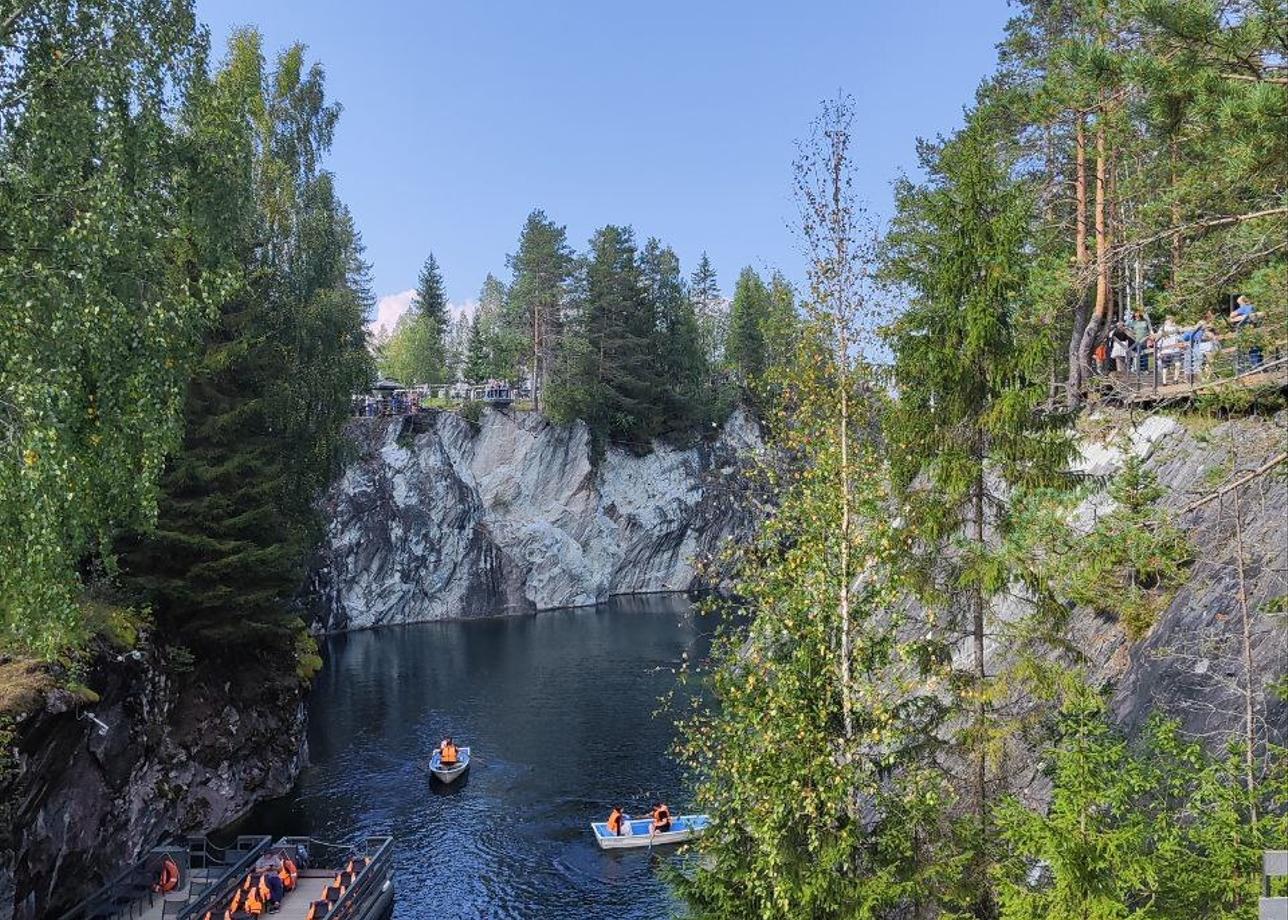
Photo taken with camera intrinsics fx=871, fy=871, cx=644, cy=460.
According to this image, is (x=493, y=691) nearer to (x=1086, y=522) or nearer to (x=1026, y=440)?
(x=1086, y=522)

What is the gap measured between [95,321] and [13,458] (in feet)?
6.68

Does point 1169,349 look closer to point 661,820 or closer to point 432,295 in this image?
point 661,820

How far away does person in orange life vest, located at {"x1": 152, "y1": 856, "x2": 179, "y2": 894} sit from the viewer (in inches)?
771

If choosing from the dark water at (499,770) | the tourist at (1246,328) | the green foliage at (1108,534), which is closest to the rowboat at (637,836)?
the dark water at (499,770)

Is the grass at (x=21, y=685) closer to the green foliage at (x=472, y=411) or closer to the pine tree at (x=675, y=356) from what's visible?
the green foliage at (x=472, y=411)

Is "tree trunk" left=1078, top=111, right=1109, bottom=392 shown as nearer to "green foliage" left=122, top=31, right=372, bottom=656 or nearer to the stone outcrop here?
"green foliage" left=122, top=31, right=372, bottom=656

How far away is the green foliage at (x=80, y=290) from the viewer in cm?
1060

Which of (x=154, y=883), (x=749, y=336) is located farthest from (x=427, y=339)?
(x=154, y=883)

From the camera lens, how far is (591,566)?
67938mm

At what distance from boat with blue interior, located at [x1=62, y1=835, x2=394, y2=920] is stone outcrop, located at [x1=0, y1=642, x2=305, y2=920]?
82 centimetres

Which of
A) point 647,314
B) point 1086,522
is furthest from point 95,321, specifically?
point 647,314

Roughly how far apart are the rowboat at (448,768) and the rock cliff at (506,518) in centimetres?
2586

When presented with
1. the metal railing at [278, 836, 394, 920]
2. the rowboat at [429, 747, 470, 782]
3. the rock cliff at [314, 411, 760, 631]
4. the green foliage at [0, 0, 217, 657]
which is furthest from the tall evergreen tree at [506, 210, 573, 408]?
the green foliage at [0, 0, 217, 657]

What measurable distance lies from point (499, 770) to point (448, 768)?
6.89 feet
